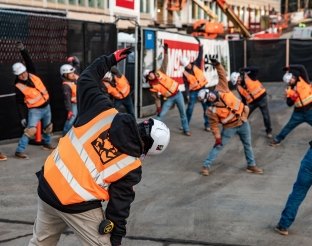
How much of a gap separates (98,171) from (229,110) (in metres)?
5.06

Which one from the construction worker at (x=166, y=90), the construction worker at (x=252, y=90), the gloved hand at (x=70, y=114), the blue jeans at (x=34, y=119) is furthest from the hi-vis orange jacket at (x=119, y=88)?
the construction worker at (x=252, y=90)

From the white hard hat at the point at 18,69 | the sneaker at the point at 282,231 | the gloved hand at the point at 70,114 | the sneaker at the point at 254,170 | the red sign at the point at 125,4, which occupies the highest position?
the red sign at the point at 125,4

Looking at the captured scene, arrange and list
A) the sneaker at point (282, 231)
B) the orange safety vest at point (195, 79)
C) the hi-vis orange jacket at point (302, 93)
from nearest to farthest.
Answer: the sneaker at point (282, 231) < the hi-vis orange jacket at point (302, 93) < the orange safety vest at point (195, 79)

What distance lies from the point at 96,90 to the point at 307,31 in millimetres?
27476

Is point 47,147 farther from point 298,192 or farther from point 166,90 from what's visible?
point 298,192

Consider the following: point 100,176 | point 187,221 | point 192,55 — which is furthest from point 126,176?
point 192,55

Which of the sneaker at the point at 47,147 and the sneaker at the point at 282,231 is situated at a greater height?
the sneaker at the point at 47,147

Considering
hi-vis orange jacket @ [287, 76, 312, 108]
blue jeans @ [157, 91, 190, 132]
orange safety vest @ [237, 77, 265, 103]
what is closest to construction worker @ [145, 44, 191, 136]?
blue jeans @ [157, 91, 190, 132]

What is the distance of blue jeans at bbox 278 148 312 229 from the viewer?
17.8ft

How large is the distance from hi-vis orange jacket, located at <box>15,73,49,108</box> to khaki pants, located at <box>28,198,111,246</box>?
5406mm

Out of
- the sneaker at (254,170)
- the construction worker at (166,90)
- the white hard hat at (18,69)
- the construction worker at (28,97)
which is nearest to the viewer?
the sneaker at (254,170)

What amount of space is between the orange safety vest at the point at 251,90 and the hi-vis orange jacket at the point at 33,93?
15.1 feet

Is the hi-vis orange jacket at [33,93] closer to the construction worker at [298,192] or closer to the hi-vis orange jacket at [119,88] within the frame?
the hi-vis orange jacket at [119,88]

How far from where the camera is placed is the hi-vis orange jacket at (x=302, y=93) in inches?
387
